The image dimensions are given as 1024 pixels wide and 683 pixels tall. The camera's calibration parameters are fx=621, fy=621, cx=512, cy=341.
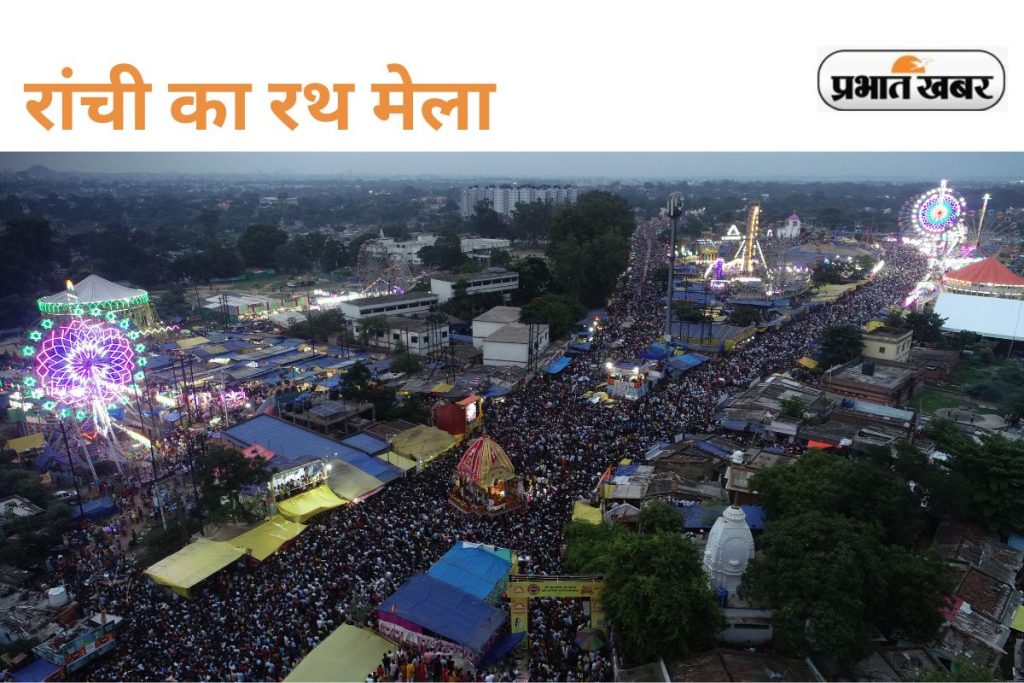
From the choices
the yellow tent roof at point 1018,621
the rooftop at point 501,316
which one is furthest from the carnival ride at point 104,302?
the yellow tent roof at point 1018,621

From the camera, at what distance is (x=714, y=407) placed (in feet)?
76.2

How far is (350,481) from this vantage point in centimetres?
1719

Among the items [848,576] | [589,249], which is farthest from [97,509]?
[589,249]

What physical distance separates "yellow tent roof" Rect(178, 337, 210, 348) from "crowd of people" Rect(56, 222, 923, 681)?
60.8ft

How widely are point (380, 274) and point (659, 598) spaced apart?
1400 inches

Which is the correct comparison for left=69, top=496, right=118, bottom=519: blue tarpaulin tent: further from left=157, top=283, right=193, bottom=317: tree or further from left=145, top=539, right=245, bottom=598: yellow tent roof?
left=157, top=283, right=193, bottom=317: tree

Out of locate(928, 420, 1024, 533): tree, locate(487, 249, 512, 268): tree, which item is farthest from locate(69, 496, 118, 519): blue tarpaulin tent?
locate(487, 249, 512, 268): tree

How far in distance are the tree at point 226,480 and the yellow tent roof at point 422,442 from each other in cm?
445

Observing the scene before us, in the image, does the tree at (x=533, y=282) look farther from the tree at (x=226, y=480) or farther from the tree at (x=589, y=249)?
the tree at (x=226, y=480)

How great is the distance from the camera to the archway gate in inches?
452

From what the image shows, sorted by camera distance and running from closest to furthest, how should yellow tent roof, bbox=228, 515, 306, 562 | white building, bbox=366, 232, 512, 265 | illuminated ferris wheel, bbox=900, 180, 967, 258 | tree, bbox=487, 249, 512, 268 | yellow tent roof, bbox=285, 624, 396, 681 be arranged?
yellow tent roof, bbox=285, 624, 396, 681 < yellow tent roof, bbox=228, 515, 306, 562 < illuminated ferris wheel, bbox=900, 180, 967, 258 < tree, bbox=487, 249, 512, 268 < white building, bbox=366, 232, 512, 265

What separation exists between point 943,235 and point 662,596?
169 feet

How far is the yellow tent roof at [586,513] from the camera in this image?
1509cm

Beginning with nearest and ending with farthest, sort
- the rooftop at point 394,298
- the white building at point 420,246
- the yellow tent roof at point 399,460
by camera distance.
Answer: the yellow tent roof at point 399,460
the rooftop at point 394,298
the white building at point 420,246
